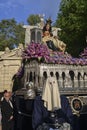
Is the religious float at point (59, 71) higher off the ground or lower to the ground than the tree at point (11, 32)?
lower

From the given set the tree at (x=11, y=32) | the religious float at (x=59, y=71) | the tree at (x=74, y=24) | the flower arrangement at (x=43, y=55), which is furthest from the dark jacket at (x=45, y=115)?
the tree at (x=11, y=32)

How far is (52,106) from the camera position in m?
9.20

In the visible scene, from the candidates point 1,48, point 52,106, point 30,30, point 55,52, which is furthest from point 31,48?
point 1,48

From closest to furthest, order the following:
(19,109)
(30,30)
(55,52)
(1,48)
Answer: (19,109), (55,52), (30,30), (1,48)

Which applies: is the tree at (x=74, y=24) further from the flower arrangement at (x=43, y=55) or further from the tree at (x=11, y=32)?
the tree at (x=11, y=32)

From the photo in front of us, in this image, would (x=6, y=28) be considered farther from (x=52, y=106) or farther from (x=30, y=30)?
(x=52, y=106)

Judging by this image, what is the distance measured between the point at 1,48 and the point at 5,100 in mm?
62689

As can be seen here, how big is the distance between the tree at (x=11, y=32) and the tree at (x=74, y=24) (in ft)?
118

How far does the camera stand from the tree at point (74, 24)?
41281 millimetres

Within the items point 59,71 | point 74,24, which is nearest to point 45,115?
point 59,71

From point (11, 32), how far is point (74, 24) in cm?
4543

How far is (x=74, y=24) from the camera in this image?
42.2m

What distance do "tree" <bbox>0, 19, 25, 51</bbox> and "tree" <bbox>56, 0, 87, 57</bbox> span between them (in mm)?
35846

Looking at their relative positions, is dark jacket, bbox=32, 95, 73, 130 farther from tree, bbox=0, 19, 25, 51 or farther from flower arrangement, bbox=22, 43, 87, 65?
tree, bbox=0, 19, 25, 51
